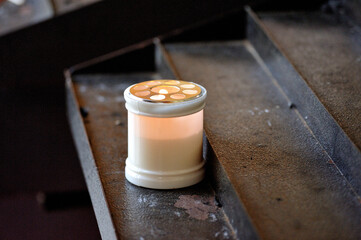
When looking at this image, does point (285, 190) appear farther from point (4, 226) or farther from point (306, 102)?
point (4, 226)

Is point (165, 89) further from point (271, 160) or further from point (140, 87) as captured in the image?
point (271, 160)

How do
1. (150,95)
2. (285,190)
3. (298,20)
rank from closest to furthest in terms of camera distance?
(285,190), (150,95), (298,20)

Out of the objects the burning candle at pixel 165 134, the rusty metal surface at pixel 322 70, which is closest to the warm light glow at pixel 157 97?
the burning candle at pixel 165 134

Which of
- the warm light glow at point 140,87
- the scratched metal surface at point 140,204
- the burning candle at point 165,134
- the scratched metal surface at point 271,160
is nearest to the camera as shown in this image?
the scratched metal surface at point 271,160

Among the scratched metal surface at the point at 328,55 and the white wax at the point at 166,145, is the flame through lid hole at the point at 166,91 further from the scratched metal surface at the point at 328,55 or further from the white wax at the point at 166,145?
the scratched metal surface at the point at 328,55

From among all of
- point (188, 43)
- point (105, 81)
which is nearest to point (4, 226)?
point (105, 81)

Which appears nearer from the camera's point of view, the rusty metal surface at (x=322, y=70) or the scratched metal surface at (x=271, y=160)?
the scratched metal surface at (x=271, y=160)

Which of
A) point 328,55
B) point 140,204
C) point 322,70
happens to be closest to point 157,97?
point 140,204

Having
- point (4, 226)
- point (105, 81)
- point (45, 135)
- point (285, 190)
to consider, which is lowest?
point (4, 226)
